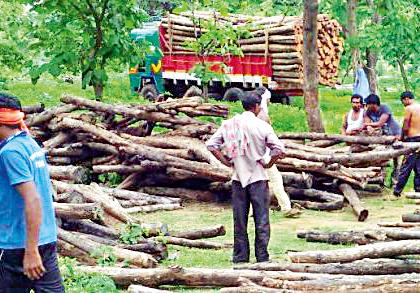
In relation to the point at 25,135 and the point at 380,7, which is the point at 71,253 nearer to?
the point at 25,135

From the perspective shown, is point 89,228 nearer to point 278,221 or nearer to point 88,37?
point 278,221

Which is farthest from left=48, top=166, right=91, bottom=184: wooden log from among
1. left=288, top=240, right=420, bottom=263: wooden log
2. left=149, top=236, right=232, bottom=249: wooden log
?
left=288, top=240, right=420, bottom=263: wooden log

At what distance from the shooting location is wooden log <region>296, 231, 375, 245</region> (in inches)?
425

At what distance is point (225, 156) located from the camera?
1059 centimetres

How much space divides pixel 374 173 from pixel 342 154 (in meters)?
0.95

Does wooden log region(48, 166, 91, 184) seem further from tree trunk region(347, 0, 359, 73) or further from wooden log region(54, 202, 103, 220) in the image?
tree trunk region(347, 0, 359, 73)

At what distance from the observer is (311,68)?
64.5 feet

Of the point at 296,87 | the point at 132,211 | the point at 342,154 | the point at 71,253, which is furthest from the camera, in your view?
the point at 296,87

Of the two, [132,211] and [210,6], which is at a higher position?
[210,6]

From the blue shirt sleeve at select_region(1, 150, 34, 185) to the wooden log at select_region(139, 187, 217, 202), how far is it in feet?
30.7

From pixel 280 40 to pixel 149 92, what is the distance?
516cm

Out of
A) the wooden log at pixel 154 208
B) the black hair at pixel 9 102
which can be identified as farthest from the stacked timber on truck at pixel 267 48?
the black hair at pixel 9 102

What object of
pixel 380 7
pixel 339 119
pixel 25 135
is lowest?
pixel 339 119

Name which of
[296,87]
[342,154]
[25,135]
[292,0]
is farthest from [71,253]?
[292,0]
